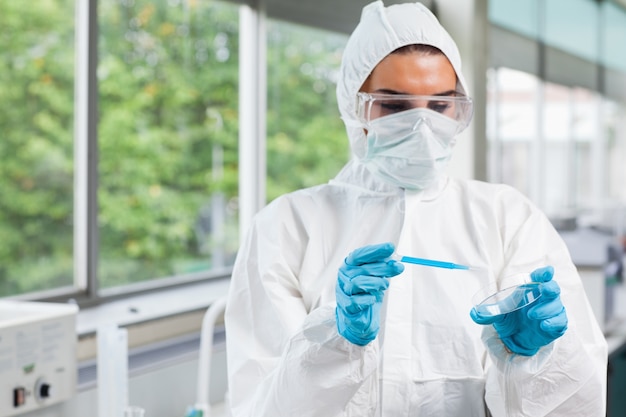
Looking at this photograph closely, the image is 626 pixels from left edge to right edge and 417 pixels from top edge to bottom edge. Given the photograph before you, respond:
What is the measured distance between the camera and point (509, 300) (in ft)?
3.57

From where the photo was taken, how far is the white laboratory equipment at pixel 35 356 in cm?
145

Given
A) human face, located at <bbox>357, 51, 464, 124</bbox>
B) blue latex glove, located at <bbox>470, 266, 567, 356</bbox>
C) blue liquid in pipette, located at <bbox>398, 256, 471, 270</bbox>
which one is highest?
human face, located at <bbox>357, 51, 464, 124</bbox>

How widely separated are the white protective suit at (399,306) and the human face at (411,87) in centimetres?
3

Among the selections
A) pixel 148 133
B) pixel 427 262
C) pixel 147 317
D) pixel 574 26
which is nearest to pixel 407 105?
pixel 427 262

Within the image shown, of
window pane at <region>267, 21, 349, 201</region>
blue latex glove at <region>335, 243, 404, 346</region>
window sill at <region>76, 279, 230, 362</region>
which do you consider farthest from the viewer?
window pane at <region>267, 21, 349, 201</region>

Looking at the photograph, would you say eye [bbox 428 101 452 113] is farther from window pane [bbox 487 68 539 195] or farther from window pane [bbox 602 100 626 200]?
window pane [bbox 602 100 626 200]

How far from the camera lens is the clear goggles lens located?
4.07ft

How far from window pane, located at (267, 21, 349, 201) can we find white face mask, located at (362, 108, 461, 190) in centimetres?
171

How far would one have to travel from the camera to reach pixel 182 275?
2.74 m

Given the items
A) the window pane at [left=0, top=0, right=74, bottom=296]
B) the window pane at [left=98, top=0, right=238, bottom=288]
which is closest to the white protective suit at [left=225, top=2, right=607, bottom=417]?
the window pane at [left=0, top=0, right=74, bottom=296]

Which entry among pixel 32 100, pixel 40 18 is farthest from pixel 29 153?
pixel 40 18

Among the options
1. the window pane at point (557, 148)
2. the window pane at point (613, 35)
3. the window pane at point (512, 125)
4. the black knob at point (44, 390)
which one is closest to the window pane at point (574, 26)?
the window pane at point (613, 35)

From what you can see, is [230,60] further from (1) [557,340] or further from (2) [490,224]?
(1) [557,340]

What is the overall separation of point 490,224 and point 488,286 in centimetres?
13
